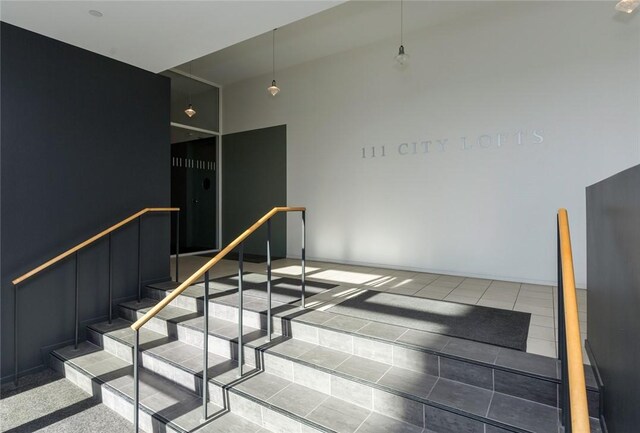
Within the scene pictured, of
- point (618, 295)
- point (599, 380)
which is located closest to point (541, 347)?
point (599, 380)

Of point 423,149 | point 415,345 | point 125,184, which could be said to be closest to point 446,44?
point 423,149

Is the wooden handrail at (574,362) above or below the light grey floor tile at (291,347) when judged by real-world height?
above

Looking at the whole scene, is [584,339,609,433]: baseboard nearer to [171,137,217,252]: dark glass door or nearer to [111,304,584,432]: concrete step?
[111,304,584,432]: concrete step

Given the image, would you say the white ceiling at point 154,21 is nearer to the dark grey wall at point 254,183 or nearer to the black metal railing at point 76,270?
the black metal railing at point 76,270

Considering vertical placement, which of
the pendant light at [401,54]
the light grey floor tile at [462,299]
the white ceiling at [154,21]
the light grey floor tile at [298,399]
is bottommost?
the light grey floor tile at [298,399]

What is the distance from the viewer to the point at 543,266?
437 cm

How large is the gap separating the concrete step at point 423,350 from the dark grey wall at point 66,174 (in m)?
1.58

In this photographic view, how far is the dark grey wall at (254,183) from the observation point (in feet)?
22.6

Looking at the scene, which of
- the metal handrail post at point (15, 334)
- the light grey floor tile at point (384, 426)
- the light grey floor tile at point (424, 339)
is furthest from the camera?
the metal handrail post at point (15, 334)

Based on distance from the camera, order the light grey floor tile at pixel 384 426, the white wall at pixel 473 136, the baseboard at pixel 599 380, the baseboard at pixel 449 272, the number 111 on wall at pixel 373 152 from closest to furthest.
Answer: the baseboard at pixel 599 380, the light grey floor tile at pixel 384 426, the white wall at pixel 473 136, the baseboard at pixel 449 272, the number 111 on wall at pixel 373 152

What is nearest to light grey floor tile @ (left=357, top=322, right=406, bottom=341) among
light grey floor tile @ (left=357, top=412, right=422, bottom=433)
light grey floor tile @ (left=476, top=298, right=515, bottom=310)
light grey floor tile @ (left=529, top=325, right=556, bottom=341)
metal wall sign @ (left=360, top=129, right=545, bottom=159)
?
light grey floor tile @ (left=357, top=412, right=422, bottom=433)

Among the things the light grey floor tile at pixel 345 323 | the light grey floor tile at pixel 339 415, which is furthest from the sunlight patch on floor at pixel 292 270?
the light grey floor tile at pixel 339 415

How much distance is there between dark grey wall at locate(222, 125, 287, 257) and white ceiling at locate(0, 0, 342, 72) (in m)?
3.20

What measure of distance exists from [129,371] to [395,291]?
2.83 meters
